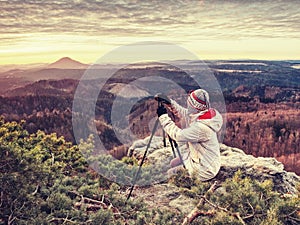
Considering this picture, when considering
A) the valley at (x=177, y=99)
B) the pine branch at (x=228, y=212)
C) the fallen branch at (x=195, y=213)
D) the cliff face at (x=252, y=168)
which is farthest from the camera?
the valley at (x=177, y=99)

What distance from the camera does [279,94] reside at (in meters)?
14.3

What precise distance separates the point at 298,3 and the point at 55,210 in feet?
18.4

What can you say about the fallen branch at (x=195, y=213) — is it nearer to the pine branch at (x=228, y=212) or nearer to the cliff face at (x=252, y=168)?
the pine branch at (x=228, y=212)

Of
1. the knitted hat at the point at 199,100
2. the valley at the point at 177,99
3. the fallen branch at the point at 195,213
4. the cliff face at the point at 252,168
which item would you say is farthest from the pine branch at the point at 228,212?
the valley at the point at 177,99

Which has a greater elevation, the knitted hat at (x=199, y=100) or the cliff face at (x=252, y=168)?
the knitted hat at (x=199, y=100)

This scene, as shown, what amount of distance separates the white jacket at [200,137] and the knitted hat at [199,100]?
0.21 feet

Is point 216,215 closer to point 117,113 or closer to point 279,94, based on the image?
point 117,113

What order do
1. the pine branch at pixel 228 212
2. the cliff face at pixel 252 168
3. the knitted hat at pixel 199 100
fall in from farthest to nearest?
the cliff face at pixel 252 168
the knitted hat at pixel 199 100
the pine branch at pixel 228 212

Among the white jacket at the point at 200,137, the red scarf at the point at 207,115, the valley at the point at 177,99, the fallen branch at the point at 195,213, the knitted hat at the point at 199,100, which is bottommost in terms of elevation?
the valley at the point at 177,99

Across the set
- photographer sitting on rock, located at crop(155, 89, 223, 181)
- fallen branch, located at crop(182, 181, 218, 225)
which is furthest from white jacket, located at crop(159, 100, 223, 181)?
fallen branch, located at crop(182, 181, 218, 225)

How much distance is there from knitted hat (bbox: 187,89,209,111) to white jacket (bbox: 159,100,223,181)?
2.5 inches

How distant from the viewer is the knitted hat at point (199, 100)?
146 inches

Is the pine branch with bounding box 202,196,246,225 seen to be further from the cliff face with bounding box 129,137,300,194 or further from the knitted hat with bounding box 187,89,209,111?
the cliff face with bounding box 129,137,300,194

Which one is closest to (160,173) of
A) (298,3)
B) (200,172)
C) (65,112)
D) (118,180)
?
(118,180)
